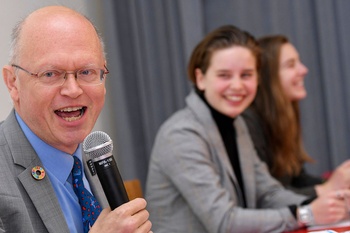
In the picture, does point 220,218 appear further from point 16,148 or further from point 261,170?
point 16,148

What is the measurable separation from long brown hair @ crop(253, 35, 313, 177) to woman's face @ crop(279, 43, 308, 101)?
37 millimetres

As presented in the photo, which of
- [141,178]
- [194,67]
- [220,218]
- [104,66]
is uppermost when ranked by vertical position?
[104,66]

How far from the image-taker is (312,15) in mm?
3551

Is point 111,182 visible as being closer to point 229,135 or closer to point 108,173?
point 108,173

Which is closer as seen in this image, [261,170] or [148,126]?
[261,170]

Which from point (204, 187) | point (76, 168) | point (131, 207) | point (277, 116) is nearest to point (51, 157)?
point (76, 168)

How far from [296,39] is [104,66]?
236 cm

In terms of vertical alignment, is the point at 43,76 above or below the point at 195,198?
above

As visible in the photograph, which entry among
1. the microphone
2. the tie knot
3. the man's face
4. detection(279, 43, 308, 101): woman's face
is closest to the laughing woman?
detection(279, 43, 308, 101): woman's face

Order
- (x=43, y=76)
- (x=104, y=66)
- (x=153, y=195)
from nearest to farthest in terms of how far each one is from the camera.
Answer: (x=43, y=76), (x=104, y=66), (x=153, y=195)

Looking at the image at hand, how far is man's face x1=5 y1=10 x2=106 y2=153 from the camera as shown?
1.29m

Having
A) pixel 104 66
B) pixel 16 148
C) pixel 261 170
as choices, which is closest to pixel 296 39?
pixel 261 170

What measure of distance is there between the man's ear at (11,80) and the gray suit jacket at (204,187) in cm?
107

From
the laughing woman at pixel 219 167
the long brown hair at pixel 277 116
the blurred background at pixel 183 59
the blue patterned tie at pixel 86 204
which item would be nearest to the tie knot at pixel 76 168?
the blue patterned tie at pixel 86 204
